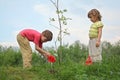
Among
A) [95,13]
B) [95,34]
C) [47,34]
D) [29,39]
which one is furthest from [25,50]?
[95,13]

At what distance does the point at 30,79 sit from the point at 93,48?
7.51ft

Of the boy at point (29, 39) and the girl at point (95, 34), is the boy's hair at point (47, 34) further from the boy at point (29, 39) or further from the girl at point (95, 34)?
the girl at point (95, 34)

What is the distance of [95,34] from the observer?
380 inches

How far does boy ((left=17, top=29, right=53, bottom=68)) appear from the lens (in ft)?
30.6

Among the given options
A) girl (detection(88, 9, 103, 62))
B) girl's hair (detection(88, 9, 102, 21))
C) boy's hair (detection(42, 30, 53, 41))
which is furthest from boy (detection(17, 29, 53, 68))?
girl's hair (detection(88, 9, 102, 21))

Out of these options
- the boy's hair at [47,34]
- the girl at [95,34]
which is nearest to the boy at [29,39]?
the boy's hair at [47,34]

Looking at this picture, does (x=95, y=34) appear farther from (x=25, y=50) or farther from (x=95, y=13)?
(x=25, y=50)

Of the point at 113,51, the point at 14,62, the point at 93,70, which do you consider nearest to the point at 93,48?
the point at 93,70

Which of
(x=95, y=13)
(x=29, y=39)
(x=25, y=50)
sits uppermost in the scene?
(x=95, y=13)

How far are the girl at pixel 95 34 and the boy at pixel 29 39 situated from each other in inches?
42.0

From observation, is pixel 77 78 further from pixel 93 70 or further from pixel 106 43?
pixel 106 43

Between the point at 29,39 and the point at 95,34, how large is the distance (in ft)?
5.37

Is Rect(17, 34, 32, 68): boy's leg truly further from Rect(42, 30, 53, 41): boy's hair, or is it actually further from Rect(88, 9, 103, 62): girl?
Rect(88, 9, 103, 62): girl

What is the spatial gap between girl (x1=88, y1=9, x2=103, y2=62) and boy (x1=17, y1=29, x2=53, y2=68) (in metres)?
1.07
